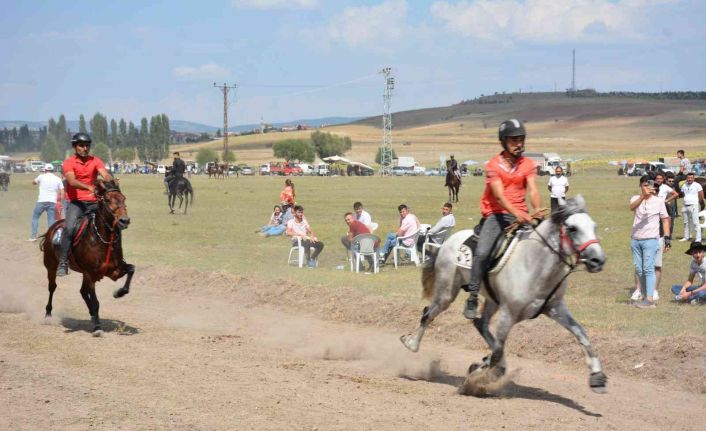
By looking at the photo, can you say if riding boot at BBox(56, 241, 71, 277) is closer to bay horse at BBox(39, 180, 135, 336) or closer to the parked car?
bay horse at BBox(39, 180, 135, 336)

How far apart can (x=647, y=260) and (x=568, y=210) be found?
6.40 m

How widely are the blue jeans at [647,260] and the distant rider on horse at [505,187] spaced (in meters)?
5.82

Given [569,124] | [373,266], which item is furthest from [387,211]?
[569,124]

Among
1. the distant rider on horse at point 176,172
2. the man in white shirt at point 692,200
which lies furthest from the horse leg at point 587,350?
the distant rider on horse at point 176,172

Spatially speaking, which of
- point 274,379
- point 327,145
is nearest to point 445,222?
point 274,379

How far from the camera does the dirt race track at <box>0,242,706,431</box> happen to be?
8461mm

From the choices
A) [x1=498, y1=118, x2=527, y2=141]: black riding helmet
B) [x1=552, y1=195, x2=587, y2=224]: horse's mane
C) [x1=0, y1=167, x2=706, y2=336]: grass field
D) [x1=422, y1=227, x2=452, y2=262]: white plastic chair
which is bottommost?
[x1=0, y1=167, x2=706, y2=336]: grass field

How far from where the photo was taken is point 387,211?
127ft

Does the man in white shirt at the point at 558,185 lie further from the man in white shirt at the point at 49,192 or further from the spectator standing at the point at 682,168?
the man in white shirt at the point at 49,192

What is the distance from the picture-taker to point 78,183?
1312 cm

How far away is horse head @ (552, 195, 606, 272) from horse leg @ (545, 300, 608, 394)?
0.72 meters

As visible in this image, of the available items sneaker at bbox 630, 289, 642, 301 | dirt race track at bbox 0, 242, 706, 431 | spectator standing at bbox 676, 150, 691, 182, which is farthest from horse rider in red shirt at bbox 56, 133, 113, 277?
spectator standing at bbox 676, 150, 691, 182

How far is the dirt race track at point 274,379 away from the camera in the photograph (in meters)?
8.46

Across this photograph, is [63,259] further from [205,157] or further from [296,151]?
[205,157]
